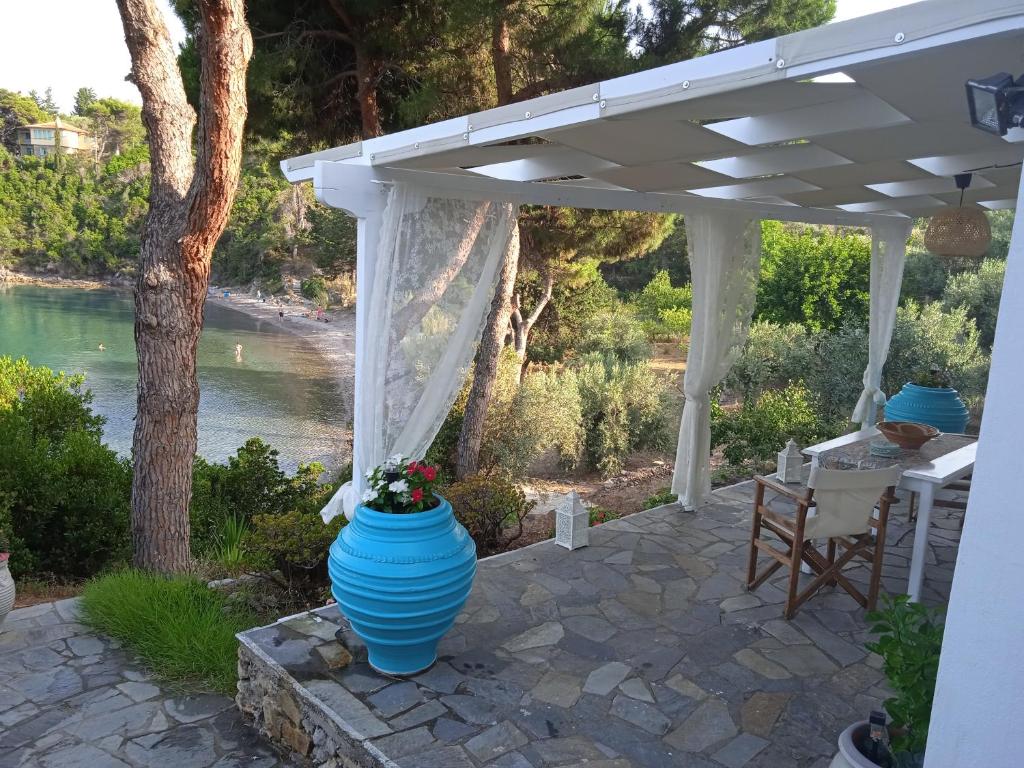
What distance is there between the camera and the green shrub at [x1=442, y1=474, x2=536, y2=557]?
4727mm

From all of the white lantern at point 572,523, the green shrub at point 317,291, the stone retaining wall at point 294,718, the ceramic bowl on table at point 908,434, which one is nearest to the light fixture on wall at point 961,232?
the ceramic bowl on table at point 908,434

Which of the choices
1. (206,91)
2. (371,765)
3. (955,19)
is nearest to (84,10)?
(206,91)

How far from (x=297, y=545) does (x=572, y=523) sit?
1.53m

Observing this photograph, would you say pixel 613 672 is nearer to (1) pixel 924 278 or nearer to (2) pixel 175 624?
(2) pixel 175 624

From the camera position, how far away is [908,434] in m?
4.10

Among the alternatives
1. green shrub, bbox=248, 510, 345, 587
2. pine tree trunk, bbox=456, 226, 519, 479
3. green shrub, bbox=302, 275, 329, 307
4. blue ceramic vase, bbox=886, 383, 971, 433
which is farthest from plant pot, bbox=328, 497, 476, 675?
green shrub, bbox=302, 275, 329, 307

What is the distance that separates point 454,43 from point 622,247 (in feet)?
13.2

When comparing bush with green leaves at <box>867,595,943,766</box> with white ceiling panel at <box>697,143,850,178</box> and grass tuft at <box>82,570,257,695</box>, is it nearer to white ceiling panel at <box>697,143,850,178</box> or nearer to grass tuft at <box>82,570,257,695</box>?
white ceiling panel at <box>697,143,850,178</box>

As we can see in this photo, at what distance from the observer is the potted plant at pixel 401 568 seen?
2.86m

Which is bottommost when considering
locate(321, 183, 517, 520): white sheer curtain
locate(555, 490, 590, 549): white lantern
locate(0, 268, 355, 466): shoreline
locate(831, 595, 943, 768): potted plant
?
locate(0, 268, 355, 466): shoreline

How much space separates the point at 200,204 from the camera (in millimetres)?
4621

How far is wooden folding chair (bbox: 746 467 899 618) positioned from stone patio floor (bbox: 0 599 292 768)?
7.89 feet

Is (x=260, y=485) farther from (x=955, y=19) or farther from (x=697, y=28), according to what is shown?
(x=955, y=19)

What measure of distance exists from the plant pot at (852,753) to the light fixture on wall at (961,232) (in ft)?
10.9
